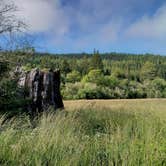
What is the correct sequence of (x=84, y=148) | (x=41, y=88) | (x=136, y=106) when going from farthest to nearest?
1. (x=41, y=88)
2. (x=136, y=106)
3. (x=84, y=148)

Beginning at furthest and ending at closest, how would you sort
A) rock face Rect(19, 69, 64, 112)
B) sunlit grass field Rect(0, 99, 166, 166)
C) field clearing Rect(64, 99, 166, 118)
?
1. rock face Rect(19, 69, 64, 112)
2. field clearing Rect(64, 99, 166, 118)
3. sunlit grass field Rect(0, 99, 166, 166)

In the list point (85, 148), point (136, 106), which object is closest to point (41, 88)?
point (136, 106)

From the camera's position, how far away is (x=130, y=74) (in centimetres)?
9338

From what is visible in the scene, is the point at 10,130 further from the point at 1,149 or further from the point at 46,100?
the point at 46,100

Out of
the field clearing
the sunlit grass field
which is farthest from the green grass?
the field clearing

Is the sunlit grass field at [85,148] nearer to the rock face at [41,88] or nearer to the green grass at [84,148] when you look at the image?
the green grass at [84,148]

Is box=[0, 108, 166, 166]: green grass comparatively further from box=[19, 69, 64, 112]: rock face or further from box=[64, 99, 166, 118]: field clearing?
box=[19, 69, 64, 112]: rock face

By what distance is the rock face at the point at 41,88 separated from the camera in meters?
12.6

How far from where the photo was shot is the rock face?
1259cm

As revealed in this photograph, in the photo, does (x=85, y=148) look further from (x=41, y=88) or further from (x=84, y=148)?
(x=41, y=88)

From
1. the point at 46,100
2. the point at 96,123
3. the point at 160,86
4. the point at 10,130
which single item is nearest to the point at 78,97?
the point at 160,86

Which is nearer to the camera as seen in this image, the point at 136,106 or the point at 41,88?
the point at 136,106

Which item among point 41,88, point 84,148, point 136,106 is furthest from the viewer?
point 41,88

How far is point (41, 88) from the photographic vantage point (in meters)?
13.1
